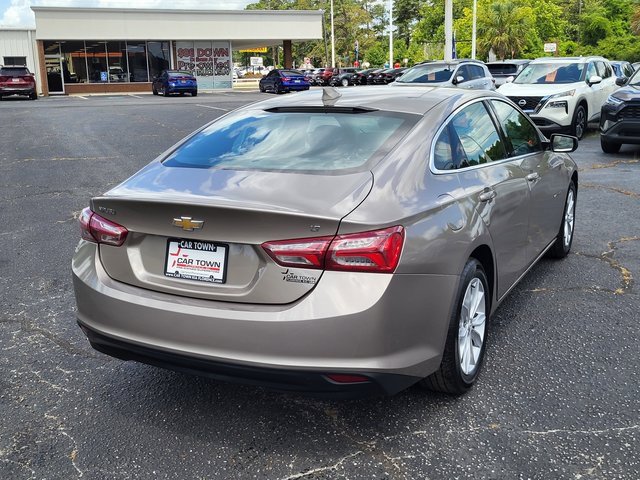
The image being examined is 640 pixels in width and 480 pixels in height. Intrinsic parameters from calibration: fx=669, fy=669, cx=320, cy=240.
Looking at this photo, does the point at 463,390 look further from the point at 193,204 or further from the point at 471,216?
the point at 193,204

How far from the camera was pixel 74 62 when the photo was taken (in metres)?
41.2

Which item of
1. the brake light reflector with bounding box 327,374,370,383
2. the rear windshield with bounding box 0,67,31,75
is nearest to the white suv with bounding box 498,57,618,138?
the brake light reflector with bounding box 327,374,370,383

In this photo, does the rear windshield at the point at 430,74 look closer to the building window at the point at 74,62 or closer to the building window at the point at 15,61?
the building window at the point at 74,62

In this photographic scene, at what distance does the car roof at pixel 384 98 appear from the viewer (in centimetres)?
376

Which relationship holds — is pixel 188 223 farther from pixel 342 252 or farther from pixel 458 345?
pixel 458 345

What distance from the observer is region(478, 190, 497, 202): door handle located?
3.63 m

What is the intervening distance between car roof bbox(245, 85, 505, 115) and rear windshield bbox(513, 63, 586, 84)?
11268 mm

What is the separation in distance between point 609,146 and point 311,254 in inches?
435

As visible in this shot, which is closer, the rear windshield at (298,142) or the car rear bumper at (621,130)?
the rear windshield at (298,142)

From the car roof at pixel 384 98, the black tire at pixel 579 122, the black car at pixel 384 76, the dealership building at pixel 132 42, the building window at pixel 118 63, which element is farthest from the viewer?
the black car at pixel 384 76

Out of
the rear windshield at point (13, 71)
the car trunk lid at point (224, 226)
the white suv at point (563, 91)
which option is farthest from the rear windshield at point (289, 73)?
the car trunk lid at point (224, 226)

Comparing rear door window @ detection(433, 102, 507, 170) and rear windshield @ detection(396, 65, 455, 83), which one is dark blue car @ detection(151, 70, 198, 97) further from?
rear door window @ detection(433, 102, 507, 170)

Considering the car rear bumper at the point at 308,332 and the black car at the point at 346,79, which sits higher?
the black car at the point at 346,79

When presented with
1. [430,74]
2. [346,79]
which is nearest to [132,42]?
[346,79]
